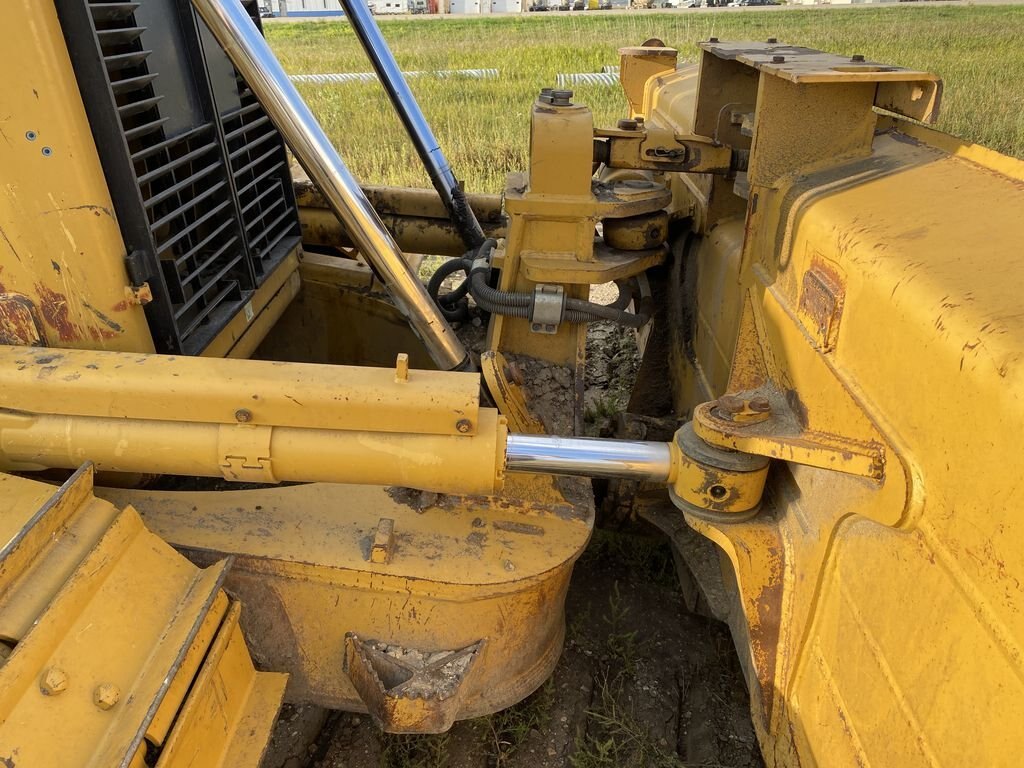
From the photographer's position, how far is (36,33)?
143cm

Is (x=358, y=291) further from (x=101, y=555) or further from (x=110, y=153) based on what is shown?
(x=101, y=555)

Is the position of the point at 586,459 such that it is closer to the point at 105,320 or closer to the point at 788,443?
the point at 788,443

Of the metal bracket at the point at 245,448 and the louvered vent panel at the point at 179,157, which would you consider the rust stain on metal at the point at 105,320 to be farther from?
the metal bracket at the point at 245,448

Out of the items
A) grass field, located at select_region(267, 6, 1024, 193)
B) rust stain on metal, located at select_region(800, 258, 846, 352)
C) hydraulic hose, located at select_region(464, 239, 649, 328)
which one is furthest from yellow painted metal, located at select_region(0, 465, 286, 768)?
grass field, located at select_region(267, 6, 1024, 193)

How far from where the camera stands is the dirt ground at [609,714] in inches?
78.7

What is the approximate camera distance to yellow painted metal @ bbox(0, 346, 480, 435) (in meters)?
1.56

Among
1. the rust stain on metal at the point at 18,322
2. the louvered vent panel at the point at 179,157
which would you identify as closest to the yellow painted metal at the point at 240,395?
the rust stain on metal at the point at 18,322

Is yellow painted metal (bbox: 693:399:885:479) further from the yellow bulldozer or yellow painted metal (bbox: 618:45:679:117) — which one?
yellow painted metal (bbox: 618:45:679:117)

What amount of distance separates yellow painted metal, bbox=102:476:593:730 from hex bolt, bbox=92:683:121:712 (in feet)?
1.46

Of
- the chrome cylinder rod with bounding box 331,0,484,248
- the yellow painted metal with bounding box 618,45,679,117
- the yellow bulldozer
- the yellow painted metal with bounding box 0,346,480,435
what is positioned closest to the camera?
the yellow bulldozer

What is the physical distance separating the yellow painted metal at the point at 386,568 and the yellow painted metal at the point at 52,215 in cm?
41

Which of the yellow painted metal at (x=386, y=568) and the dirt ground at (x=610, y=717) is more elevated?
the yellow painted metal at (x=386, y=568)

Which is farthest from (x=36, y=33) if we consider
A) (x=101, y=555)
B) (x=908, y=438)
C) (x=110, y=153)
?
(x=908, y=438)

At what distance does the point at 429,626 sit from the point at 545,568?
0.95 ft
